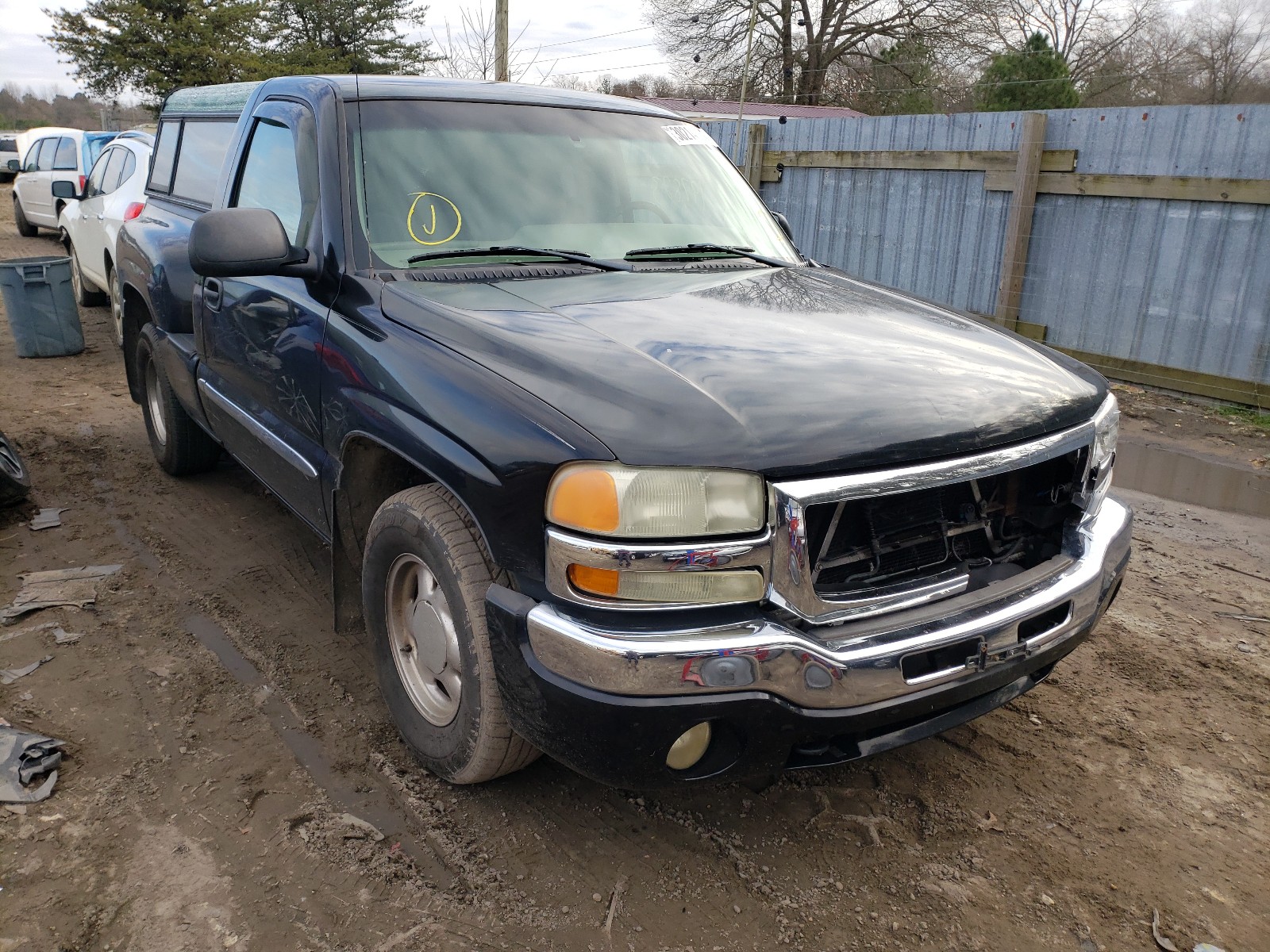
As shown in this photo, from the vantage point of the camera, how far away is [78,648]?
3.58m

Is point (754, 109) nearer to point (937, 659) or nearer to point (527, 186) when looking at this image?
point (527, 186)

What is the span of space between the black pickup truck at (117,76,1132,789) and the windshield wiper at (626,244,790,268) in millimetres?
15

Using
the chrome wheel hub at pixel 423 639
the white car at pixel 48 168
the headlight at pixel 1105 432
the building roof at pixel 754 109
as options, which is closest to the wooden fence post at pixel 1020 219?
the headlight at pixel 1105 432

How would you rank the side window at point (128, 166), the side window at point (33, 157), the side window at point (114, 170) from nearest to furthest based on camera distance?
the side window at point (128, 166), the side window at point (114, 170), the side window at point (33, 157)

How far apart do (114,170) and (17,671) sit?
7.13 metres

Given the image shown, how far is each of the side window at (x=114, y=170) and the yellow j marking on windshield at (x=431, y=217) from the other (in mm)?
7114

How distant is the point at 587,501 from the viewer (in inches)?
81.0

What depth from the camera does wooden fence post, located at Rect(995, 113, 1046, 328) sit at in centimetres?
857

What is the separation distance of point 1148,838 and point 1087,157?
23.6 feet

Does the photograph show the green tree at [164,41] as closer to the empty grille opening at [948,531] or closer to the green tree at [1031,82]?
the green tree at [1031,82]

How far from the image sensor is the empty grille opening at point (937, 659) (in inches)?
85.3

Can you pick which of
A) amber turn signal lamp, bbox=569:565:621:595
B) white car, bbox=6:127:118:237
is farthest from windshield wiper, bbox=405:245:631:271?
white car, bbox=6:127:118:237

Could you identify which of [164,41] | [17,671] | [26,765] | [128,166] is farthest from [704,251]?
[164,41]

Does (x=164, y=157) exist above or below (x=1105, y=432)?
above
